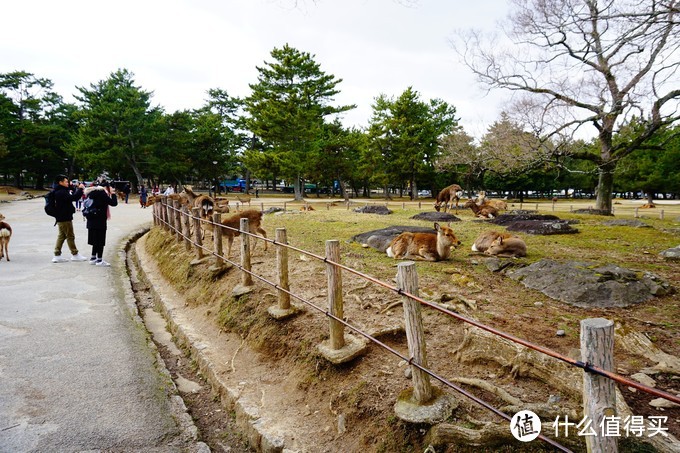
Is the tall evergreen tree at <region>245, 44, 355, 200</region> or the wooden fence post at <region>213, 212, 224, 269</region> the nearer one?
the wooden fence post at <region>213, 212, 224, 269</region>

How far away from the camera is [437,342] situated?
3988 millimetres

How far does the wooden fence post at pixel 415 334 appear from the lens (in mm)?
2883

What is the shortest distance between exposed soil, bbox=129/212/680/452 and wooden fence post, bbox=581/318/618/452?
470 millimetres

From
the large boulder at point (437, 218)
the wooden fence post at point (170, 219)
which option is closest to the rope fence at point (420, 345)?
the wooden fence post at point (170, 219)

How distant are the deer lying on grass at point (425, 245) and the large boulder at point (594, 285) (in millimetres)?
1531

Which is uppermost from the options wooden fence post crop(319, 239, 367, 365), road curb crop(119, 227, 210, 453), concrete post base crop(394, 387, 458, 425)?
wooden fence post crop(319, 239, 367, 365)

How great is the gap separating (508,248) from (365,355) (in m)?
4.62

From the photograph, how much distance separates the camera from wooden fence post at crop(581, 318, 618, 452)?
178cm

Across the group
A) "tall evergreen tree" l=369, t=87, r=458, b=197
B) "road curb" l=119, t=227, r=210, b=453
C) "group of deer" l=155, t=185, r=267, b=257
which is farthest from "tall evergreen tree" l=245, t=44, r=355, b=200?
"road curb" l=119, t=227, r=210, b=453

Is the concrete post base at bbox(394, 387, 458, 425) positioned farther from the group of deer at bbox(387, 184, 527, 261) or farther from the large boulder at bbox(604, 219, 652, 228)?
the large boulder at bbox(604, 219, 652, 228)

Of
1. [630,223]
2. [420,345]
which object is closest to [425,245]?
[420,345]

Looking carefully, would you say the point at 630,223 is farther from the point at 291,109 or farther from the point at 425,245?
the point at 291,109

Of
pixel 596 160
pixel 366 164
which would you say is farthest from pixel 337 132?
pixel 596 160

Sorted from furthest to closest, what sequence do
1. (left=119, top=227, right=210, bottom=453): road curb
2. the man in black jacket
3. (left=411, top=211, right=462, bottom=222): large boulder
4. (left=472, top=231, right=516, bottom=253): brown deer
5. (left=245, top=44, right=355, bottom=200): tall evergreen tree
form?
(left=245, top=44, right=355, bottom=200): tall evergreen tree, (left=411, top=211, right=462, bottom=222): large boulder, the man in black jacket, (left=472, top=231, right=516, bottom=253): brown deer, (left=119, top=227, right=210, bottom=453): road curb
